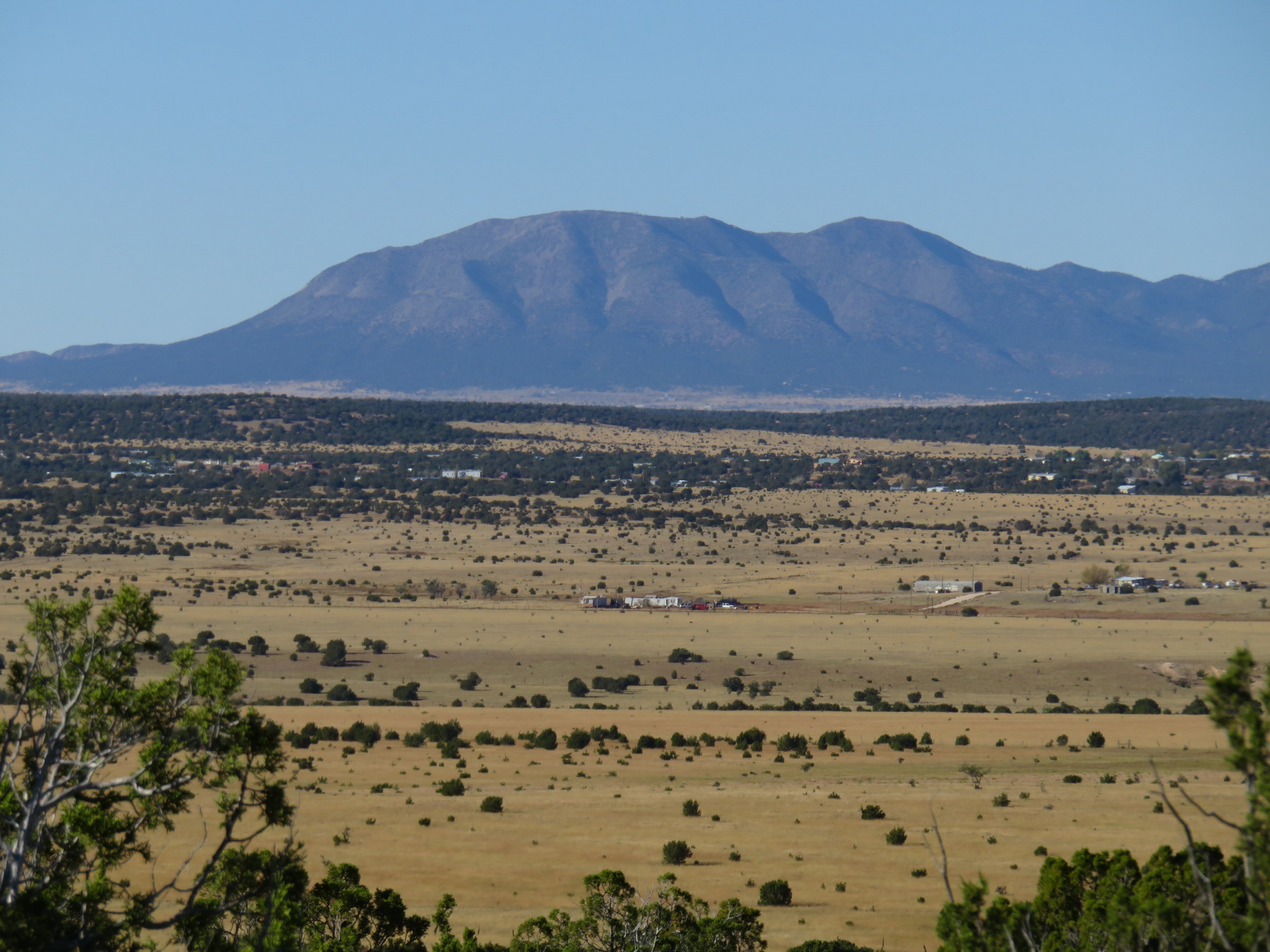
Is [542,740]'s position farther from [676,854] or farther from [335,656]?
[335,656]

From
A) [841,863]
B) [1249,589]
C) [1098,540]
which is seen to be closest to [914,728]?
[841,863]

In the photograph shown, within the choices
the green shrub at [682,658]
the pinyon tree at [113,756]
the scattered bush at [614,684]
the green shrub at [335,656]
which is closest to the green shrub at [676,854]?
the pinyon tree at [113,756]

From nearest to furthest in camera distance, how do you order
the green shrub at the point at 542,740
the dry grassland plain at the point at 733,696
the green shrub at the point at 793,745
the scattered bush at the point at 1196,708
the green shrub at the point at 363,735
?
the dry grassland plain at the point at 733,696 → the green shrub at the point at 793,745 → the green shrub at the point at 363,735 → the green shrub at the point at 542,740 → the scattered bush at the point at 1196,708

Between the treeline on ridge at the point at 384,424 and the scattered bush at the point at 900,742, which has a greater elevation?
the treeline on ridge at the point at 384,424

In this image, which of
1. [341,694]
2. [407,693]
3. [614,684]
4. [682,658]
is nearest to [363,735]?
[341,694]

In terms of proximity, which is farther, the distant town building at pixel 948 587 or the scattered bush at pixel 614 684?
the distant town building at pixel 948 587

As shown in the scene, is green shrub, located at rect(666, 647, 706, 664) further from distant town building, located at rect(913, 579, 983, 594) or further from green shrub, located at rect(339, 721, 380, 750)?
distant town building, located at rect(913, 579, 983, 594)

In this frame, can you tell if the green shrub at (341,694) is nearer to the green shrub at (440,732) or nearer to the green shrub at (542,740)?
the green shrub at (440,732)

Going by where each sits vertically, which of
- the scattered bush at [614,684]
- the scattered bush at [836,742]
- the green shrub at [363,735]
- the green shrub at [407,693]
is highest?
the green shrub at [363,735]
